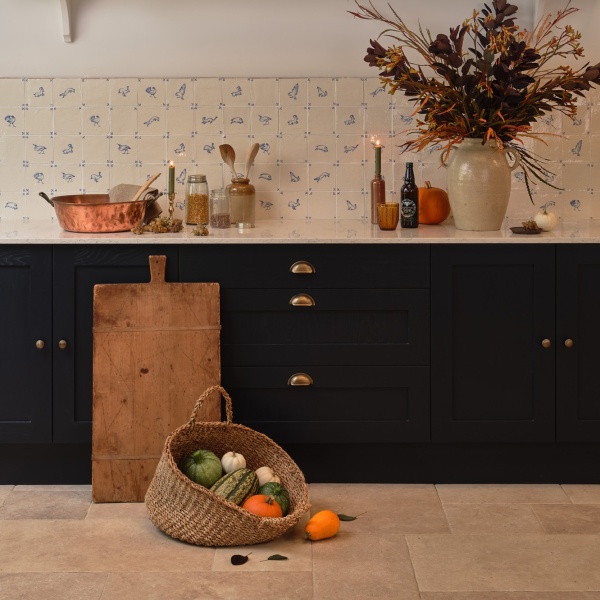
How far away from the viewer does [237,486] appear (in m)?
A: 3.28

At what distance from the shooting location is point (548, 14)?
3967mm

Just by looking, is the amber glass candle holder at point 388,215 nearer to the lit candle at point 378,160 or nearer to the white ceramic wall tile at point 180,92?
the lit candle at point 378,160

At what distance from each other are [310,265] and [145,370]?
2.07 ft

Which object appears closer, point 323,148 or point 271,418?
point 271,418

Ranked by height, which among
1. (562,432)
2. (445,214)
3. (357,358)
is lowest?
(562,432)

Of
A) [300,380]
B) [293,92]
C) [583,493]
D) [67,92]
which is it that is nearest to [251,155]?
[293,92]

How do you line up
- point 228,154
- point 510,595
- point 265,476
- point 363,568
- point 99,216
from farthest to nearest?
point 228,154 → point 99,216 → point 265,476 → point 363,568 → point 510,595

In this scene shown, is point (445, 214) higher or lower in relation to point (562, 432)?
higher

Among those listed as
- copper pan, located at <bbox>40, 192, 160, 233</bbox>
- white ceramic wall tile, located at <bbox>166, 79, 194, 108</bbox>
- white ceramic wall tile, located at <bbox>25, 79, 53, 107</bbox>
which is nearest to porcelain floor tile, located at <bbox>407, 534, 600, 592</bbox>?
copper pan, located at <bbox>40, 192, 160, 233</bbox>

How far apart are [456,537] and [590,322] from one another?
2.89ft

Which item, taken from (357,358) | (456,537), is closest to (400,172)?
(357,358)

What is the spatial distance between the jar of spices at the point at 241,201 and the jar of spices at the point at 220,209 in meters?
0.05

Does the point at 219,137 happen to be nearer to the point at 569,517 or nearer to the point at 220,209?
the point at 220,209

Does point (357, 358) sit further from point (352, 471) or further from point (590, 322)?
point (590, 322)
